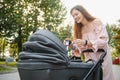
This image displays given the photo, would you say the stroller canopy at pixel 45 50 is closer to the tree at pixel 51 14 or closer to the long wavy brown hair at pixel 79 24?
the long wavy brown hair at pixel 79 24

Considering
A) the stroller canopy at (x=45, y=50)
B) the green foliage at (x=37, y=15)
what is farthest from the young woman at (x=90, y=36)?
the green foliage at (x=37, y=15)

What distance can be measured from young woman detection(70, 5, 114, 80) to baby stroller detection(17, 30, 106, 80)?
331 millimetres

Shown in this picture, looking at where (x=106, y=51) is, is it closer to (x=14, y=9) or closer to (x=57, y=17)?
(x=14, y=9)

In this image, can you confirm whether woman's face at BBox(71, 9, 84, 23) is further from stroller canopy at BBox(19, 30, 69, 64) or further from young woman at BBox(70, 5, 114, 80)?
stroller canopy at BBox(19, 30, 69, 64)

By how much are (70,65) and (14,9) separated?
3675 centimetres

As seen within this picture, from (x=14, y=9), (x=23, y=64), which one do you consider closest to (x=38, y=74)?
(x=23, y=64)

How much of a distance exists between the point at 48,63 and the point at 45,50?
148 millimetres

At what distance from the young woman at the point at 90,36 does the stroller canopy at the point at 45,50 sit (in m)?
0.51

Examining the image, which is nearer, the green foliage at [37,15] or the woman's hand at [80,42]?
the woman's hand at [80,42]

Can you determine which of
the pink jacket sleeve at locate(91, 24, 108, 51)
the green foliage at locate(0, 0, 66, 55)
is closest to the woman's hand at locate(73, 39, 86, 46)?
the pink jacket sleeve at locate(91, 24, 108, 51)

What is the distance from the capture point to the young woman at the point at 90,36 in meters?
4.41

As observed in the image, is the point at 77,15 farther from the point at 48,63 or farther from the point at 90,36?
the point at 48,63

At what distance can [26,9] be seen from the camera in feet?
164

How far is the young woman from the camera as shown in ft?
14.5
